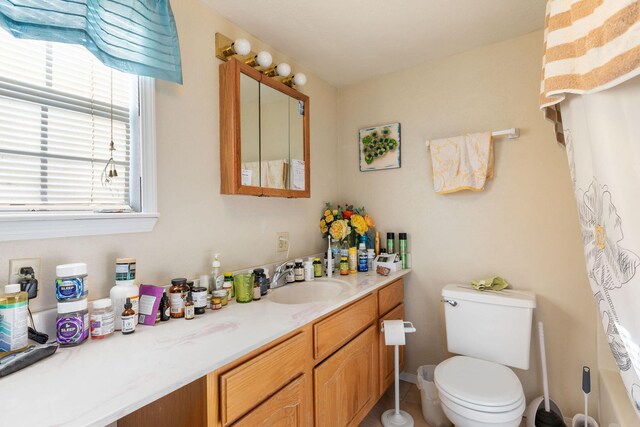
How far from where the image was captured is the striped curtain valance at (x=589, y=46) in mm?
794

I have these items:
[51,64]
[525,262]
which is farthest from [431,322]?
[51,64]

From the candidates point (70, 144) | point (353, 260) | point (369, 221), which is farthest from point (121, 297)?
point (369, 221)

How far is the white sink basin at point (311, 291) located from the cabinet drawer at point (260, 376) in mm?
509

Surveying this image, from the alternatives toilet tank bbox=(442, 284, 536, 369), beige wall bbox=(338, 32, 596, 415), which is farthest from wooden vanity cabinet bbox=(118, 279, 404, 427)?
beige wall bbox=(338, 32, 596, 415)

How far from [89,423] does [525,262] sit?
6.94 ft

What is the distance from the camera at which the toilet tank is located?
65.6 inches

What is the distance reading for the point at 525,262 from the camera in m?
1.88

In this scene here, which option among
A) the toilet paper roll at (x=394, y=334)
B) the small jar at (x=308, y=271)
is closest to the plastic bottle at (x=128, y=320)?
the small jar at (x=308, y=271)

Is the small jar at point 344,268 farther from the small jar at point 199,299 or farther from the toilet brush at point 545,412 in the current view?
the toilet brush at point 545,412

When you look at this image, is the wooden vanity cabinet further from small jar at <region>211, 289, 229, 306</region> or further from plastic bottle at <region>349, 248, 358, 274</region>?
small jar at <region>211, 289, 229, 306</region>

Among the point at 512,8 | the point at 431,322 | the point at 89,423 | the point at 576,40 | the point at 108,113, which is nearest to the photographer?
the point at 89,423

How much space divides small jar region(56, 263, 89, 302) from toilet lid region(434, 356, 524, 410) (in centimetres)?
155

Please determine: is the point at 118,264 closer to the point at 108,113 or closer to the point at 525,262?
the point at 108,113

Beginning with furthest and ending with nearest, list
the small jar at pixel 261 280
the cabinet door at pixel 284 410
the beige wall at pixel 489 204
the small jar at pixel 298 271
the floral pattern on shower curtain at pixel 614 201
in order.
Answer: the small jar at pixel 298 271 → the beige wall at pixel 489 204 → the small jar at pixel 261 280 → the cabinet door at pixel 284 410 → the floral pattern on shower curtain at pixel 614 201
